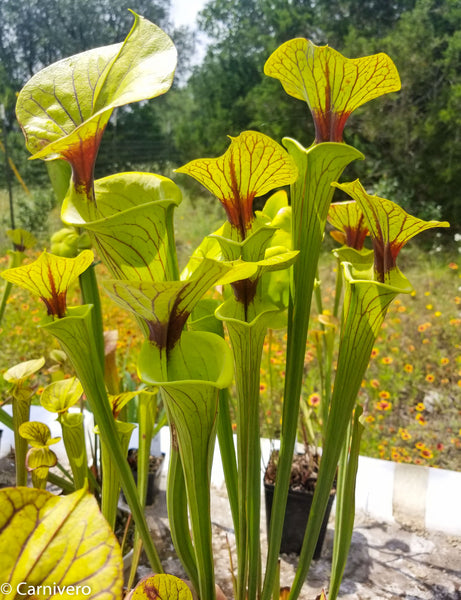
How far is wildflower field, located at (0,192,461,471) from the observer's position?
1.94 metres

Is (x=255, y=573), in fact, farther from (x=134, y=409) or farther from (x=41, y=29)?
(x=41, y=29)

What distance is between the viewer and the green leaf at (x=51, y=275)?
0.39m

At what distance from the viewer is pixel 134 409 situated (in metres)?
1.26

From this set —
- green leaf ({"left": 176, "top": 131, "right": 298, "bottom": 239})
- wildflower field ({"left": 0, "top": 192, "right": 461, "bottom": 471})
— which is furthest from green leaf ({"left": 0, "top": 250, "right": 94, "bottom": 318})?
wildflower field ({"left": 0, "top": 192, "right": 461, "bottom": 471})

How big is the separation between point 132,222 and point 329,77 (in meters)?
0.21

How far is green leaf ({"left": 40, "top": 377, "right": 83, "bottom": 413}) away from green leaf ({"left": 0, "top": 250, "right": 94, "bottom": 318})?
178 millimetres

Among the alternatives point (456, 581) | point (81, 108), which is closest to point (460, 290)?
point (456, 581)

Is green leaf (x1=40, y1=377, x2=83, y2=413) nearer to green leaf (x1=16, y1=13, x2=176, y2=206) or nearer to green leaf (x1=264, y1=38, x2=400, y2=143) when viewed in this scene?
green leaf (x1=16, y1=13, x2=176, y2=206)

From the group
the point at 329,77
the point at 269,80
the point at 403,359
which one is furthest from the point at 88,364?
the point at 269,80

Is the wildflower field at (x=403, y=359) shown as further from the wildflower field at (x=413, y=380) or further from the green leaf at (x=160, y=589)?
the green leaf at (x=160, y=589)

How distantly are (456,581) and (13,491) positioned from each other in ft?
3.39

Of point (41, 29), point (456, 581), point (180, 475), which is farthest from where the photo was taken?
point (41, 29)

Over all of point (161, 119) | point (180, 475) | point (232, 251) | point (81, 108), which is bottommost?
point (180, 475)

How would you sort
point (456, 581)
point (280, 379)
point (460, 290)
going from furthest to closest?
1. point (460, 290)
2. point (280, 379)
3. point (456, 581)
